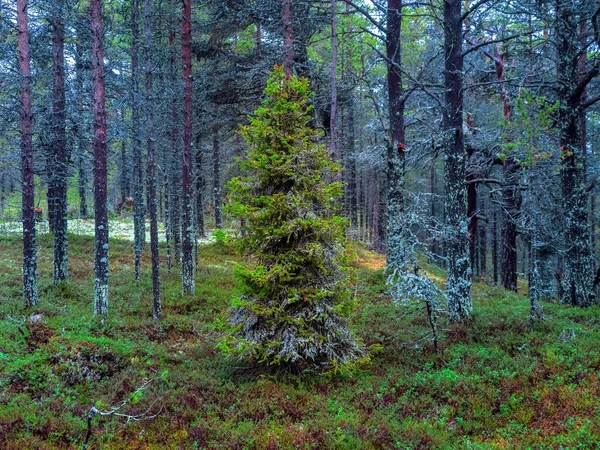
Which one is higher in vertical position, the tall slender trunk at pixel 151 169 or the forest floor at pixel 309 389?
the tall slender trunk at pixel 151 169

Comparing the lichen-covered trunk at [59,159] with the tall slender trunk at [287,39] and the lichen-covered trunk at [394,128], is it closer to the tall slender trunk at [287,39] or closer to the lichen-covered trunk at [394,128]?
the tall slender trunk at [287,39]

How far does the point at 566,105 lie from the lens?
10375 millimetres

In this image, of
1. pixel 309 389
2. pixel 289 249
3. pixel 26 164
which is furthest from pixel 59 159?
pixel 309 389

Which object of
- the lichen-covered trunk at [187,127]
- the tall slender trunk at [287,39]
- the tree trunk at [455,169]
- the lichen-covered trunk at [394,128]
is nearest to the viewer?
the tree trunk at [455,169]

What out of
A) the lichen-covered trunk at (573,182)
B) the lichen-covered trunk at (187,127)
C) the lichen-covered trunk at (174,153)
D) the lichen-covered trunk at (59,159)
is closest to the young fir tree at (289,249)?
the lichen-covered trunk at (187,127)

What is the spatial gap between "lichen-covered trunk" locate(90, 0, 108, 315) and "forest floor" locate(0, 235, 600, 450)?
0.92 metres

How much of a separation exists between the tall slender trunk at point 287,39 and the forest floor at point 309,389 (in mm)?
8034

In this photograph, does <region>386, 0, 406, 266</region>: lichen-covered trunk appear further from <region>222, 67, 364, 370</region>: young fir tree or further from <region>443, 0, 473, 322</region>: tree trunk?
<region>222, 67, 364, 370</region>: young fir tree

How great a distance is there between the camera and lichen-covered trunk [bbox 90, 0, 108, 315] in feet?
34.3

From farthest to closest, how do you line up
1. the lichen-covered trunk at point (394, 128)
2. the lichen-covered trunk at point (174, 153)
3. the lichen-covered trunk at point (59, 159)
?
1. the lichen-covered trunk at point (174, 153)
2. the lichen-covered trunk at point (59, 159)
3. the lichen-covered trunk at point (394, 128)

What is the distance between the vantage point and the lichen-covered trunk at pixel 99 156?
10445 millimetres

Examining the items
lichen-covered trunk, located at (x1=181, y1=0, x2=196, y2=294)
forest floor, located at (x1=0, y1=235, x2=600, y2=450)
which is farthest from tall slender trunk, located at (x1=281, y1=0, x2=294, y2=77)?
forest floor, located at (x1=0, y1=235, x2=600, y2=450)

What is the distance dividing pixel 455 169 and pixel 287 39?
680 centimetres

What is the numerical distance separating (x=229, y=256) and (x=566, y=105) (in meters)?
16.5
